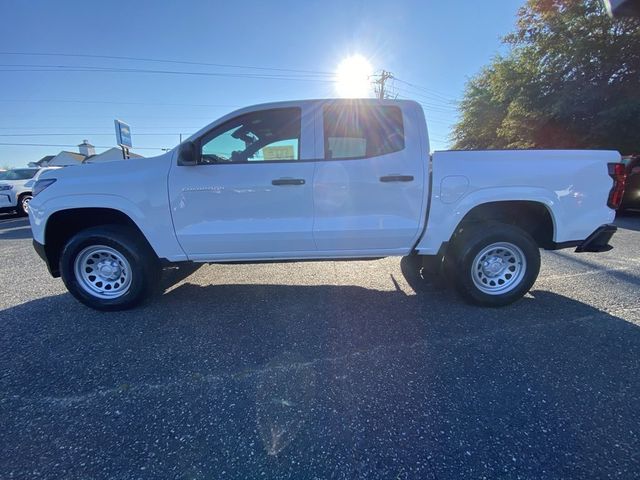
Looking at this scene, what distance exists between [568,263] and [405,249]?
319 centimetres

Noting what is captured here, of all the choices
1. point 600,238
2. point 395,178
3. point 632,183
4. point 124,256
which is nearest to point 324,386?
point 395,178

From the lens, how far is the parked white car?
10961mm

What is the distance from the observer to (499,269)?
3338mm

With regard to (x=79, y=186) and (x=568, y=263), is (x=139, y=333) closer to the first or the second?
(x=79, y=186)

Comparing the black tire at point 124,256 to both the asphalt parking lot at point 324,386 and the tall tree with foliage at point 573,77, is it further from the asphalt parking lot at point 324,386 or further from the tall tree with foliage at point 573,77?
the tall tree with foliage at point 573,77

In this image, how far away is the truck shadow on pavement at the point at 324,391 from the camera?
63.5 inches

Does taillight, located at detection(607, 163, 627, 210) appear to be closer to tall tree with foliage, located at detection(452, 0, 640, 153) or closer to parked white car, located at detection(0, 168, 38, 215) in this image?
tall tree with foliage, located at detection(452, 0, 640, 153)

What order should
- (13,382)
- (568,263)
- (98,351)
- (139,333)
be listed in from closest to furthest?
(13,382)
(98,351)
(139,333)
(568,263)

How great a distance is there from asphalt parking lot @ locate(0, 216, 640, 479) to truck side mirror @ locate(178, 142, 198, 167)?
1499 millimetres

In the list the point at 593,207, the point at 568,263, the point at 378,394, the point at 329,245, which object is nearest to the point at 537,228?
the point at 593,207

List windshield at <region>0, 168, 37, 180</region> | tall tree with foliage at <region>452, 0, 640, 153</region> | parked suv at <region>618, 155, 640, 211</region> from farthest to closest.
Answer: tall tree with foliage at <region>452, 0, 640, 153</region> → windshield at <region>0, 168, 37, 180</region> → parked suv at <region>618, 155, 640, 211</region>

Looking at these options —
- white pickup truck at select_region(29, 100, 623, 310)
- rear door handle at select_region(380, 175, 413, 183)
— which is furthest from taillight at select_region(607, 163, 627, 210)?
rear door handle at select_region(380, 175, 413, 183)

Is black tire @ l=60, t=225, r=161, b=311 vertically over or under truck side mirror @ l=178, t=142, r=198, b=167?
under

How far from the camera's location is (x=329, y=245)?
128 inches
